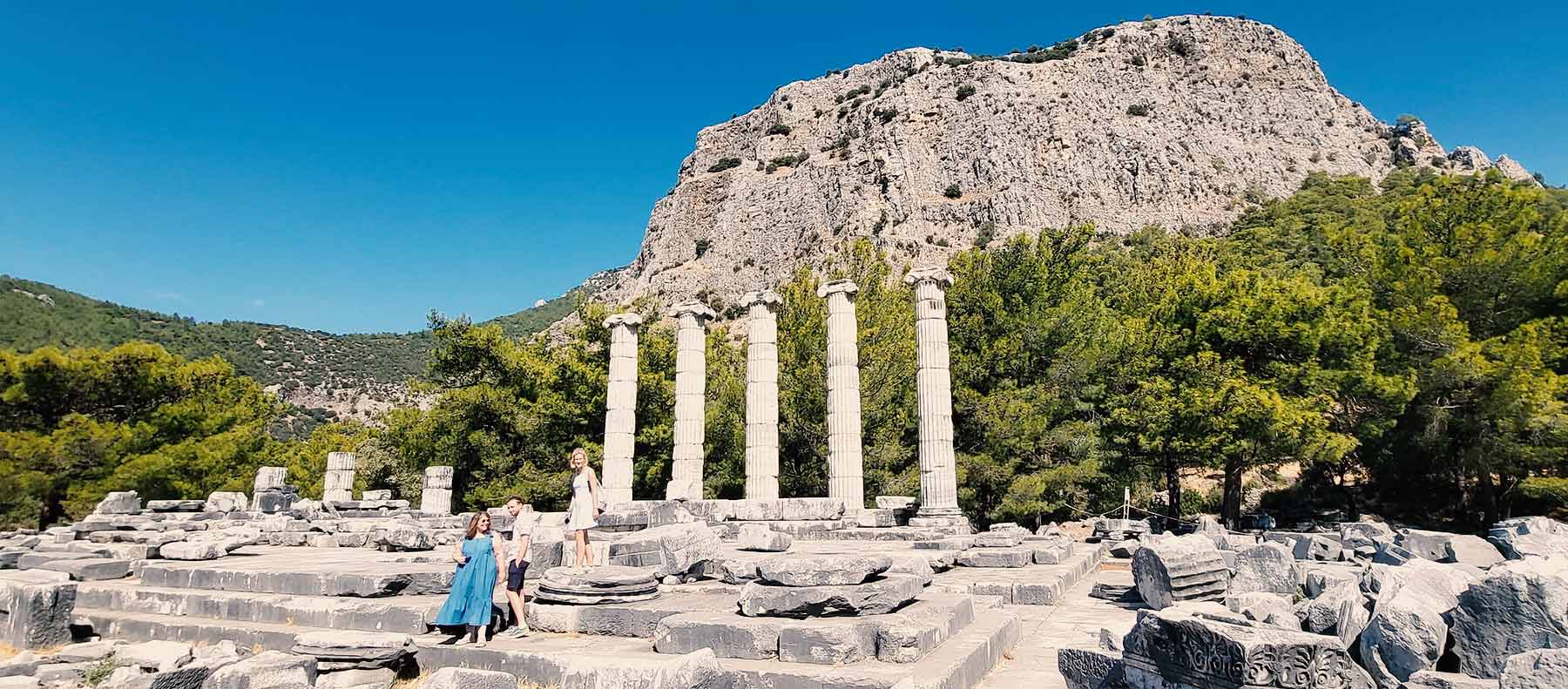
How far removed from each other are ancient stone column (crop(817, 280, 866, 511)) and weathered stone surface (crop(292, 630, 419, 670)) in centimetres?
1348

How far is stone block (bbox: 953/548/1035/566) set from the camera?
12570mm

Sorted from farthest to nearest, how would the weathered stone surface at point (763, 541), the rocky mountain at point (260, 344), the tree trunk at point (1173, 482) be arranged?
the rocky mountain at point (260, 344) → the tree trunk at point (1173, 482) → the weathered stone surface at point (763, 541)

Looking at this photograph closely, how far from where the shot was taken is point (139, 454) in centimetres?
2923

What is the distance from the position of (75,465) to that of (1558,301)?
159 feet

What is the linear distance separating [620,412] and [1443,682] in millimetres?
19770

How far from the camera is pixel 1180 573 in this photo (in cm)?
864

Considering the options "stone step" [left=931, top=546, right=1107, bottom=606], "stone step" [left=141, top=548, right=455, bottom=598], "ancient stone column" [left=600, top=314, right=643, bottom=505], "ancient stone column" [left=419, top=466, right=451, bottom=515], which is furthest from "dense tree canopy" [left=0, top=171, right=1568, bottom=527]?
"stone step" [left=141, top=548, right=455, bottom=598]

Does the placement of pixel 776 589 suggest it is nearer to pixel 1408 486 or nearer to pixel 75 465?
pixel 1408 486

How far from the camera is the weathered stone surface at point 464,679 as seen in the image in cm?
554

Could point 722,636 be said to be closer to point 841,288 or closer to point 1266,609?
point 1266,609

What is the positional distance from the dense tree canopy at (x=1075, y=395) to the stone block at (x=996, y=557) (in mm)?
9765

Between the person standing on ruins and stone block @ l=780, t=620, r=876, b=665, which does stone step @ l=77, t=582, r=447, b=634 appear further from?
stone block @ l=780, t=620, r=876, b=665

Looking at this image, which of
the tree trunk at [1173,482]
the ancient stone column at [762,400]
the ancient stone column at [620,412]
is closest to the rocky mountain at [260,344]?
the ancient stone column at [620,412]

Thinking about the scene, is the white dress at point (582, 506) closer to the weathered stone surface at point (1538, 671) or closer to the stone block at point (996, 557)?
the stone block at point (996, 557)
